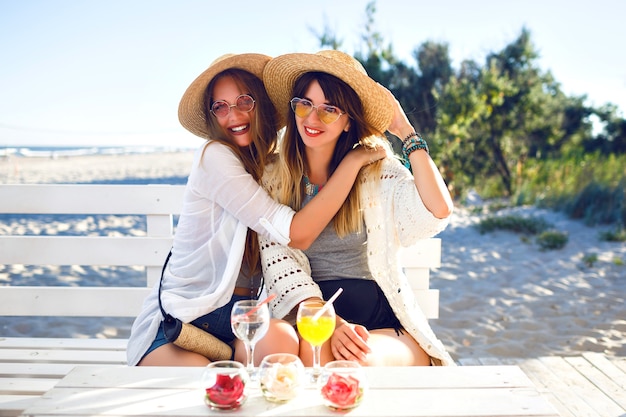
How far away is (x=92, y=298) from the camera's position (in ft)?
11.5

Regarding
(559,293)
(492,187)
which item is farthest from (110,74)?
(559,293)

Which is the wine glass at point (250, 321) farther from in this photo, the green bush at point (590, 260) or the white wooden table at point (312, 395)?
the green bush at point (590, 260)

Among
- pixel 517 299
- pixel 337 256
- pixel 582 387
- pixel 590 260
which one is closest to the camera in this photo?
pixel 337 256

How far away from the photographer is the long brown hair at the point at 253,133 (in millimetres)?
2947

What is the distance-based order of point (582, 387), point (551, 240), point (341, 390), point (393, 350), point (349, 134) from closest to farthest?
point (341, 390)
point (393, 350)
point (349, 134)
point (582, 387)
point (551, 240)

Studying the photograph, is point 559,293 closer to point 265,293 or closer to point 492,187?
point 265,293

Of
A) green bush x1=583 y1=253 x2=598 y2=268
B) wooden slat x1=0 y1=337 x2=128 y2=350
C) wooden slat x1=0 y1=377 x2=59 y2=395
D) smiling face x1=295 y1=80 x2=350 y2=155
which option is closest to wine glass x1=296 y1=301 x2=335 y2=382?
smiling face x1=295 y1=80 x2=350 y2=155

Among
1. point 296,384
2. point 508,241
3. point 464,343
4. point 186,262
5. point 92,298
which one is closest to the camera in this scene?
point 296,384

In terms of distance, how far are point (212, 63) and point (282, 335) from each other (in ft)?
4.68

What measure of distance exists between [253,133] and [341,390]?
1.64 m

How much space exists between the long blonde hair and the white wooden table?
1.06 metres

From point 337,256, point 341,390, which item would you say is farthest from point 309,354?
point 341,390

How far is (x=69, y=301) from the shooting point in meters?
3.51

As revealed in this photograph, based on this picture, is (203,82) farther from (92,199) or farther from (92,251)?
(92,251)
